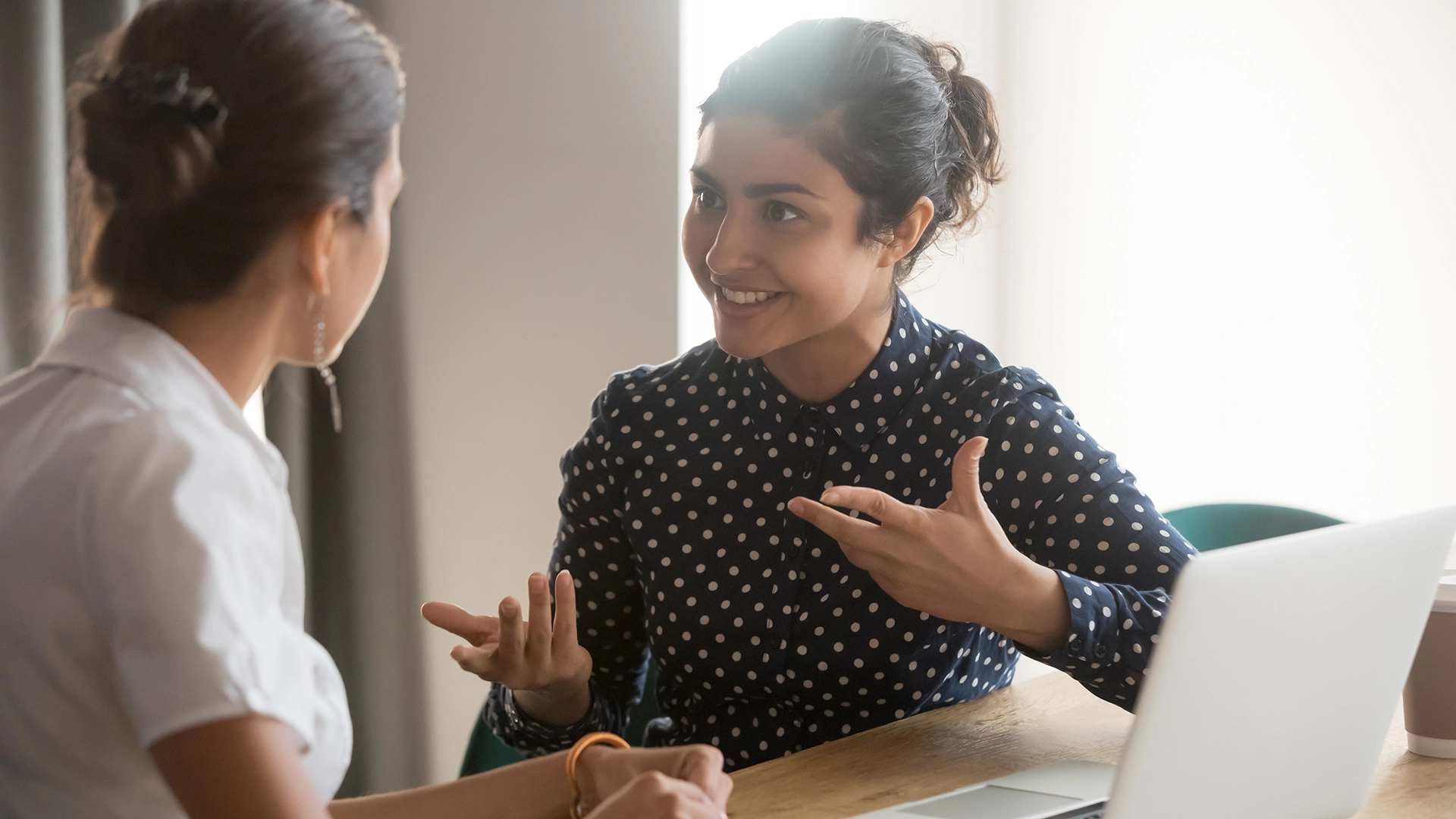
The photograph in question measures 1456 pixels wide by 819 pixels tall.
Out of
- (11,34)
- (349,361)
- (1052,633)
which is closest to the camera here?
(1052,633)

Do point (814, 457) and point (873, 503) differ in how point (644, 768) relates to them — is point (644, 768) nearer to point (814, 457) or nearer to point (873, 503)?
point (873, 503)

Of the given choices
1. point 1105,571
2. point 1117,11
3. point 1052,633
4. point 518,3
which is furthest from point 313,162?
point 1117,11

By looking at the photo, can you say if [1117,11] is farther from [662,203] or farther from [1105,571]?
[1105,571]

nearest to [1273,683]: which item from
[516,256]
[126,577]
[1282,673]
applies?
[1282,673]

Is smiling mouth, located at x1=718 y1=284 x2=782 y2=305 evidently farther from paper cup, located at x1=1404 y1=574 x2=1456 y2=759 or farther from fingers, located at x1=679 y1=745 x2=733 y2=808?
paper cup, located at x1=1404 y1=574 x2=1456 y2=759

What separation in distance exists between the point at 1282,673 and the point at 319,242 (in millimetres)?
736

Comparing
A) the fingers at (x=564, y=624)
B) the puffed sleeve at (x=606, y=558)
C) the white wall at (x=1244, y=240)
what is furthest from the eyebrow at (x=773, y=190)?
the white wall at (x=1244, y=240)

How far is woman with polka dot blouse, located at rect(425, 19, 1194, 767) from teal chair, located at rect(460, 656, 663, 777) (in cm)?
4

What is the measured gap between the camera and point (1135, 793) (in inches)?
31.6

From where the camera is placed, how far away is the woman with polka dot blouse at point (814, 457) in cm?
133

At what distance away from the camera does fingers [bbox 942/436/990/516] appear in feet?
3.51

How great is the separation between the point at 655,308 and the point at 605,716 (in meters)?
1.35

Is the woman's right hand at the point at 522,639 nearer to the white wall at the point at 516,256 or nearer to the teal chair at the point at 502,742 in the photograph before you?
the teal chair at the point at 502,742

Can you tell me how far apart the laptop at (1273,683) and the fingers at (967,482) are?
255 millimetres
